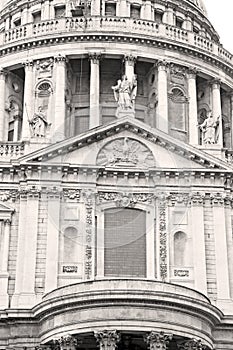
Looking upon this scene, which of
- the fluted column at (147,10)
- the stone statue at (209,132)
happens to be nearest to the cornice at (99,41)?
the fluted column at (147,10)

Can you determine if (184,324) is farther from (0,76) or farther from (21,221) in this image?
A: (0,76)

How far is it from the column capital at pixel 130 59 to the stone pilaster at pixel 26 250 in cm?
1495

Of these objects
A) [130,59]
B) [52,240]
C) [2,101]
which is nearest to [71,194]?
[52,240]

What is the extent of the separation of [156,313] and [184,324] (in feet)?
4.20

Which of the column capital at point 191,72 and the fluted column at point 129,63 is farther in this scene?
the column capital at point 191,72

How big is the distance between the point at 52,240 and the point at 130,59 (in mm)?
16845

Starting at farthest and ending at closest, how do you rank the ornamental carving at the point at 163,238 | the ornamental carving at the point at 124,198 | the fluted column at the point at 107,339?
the ornamental carving at the point at 124,198 < the ornamental carving at the point at 163,238 < the fluted column at the point at 107,339

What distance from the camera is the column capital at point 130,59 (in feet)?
164

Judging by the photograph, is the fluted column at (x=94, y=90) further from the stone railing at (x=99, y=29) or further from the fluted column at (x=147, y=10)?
the fluted column at (x=147, y=10)

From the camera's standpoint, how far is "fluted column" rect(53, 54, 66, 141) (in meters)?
47.1

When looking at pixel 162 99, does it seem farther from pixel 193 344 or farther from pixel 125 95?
pixel 193 344

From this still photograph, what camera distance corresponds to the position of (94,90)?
4888cm

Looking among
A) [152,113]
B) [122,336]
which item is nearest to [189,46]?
[152,113]

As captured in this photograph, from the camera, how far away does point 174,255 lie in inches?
1486
